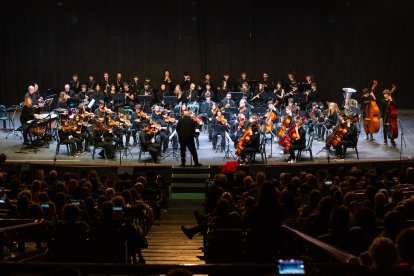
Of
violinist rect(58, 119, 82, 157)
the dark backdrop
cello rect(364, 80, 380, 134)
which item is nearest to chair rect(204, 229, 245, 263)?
violinist rect(58, 119, 82, 157)

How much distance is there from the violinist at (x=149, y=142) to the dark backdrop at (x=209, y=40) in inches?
371

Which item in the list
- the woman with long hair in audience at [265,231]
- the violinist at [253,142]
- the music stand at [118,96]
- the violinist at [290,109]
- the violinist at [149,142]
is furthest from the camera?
the music stand at [118,96]

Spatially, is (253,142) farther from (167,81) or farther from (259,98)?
(167,81)

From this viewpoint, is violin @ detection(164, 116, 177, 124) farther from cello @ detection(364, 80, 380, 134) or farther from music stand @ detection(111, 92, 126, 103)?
cello @ detection(364, 80, 380, 134)

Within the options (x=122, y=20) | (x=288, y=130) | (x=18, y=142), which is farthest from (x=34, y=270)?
(x=122, y=20)

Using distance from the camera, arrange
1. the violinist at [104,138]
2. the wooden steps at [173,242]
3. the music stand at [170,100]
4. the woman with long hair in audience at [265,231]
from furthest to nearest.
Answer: the music stand at [170,100], the violinist at [104,138], the wooden steps at [173,242], the woman with long hair in audience at [265,231]

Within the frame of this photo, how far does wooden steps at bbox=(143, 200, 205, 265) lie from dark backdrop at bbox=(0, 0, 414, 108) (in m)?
13.4

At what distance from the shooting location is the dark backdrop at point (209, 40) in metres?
26.1

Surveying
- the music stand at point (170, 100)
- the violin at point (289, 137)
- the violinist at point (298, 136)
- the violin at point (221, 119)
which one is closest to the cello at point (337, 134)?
the violinist at point (298, 136)

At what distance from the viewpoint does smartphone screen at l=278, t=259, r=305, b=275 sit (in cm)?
371

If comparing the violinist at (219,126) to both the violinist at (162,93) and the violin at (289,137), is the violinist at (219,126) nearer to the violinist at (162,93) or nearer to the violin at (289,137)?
the violin at (289,137)

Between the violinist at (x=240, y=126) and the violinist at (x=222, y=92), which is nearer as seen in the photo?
the violinist at (x=240, y=126)

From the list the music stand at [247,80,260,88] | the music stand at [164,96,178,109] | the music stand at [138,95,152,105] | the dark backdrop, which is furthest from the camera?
the dark backdrop

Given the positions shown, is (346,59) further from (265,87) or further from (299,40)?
(265,87)
